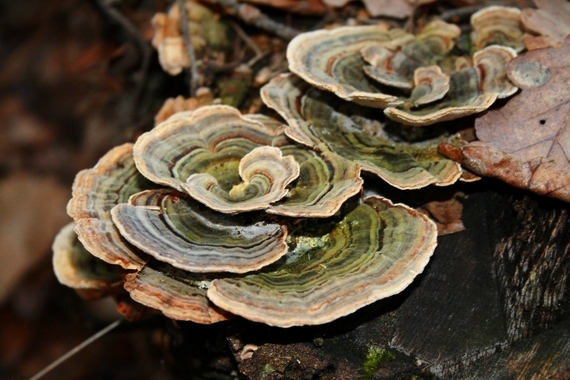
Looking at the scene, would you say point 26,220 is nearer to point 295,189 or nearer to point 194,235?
point 194,235

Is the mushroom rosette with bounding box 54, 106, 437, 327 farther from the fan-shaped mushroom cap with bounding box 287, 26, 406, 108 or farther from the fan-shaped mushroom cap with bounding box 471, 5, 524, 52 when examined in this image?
the fan-shaped mushroom cap with bounding box 471, 5, 524, 52

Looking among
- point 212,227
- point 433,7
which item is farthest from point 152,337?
point 433,7

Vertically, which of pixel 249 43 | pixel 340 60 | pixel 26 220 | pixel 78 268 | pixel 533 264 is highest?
pixel 340 60

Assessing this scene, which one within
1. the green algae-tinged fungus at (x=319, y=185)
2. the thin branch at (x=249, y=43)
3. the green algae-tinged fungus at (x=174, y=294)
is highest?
the green algae-tinged fungus at (x=319, y=185)

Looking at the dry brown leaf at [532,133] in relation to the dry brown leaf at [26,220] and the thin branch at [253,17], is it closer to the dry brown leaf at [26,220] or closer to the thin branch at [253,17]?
the thin branch at [253,17]

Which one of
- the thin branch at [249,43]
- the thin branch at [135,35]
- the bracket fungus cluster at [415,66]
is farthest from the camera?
the thin branch at [135,35]

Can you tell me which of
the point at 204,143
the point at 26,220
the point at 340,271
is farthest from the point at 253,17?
the point at 26,220

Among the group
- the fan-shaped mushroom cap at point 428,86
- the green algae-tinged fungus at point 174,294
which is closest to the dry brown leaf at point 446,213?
the fan-shaped mushroom cap at point 428,86
